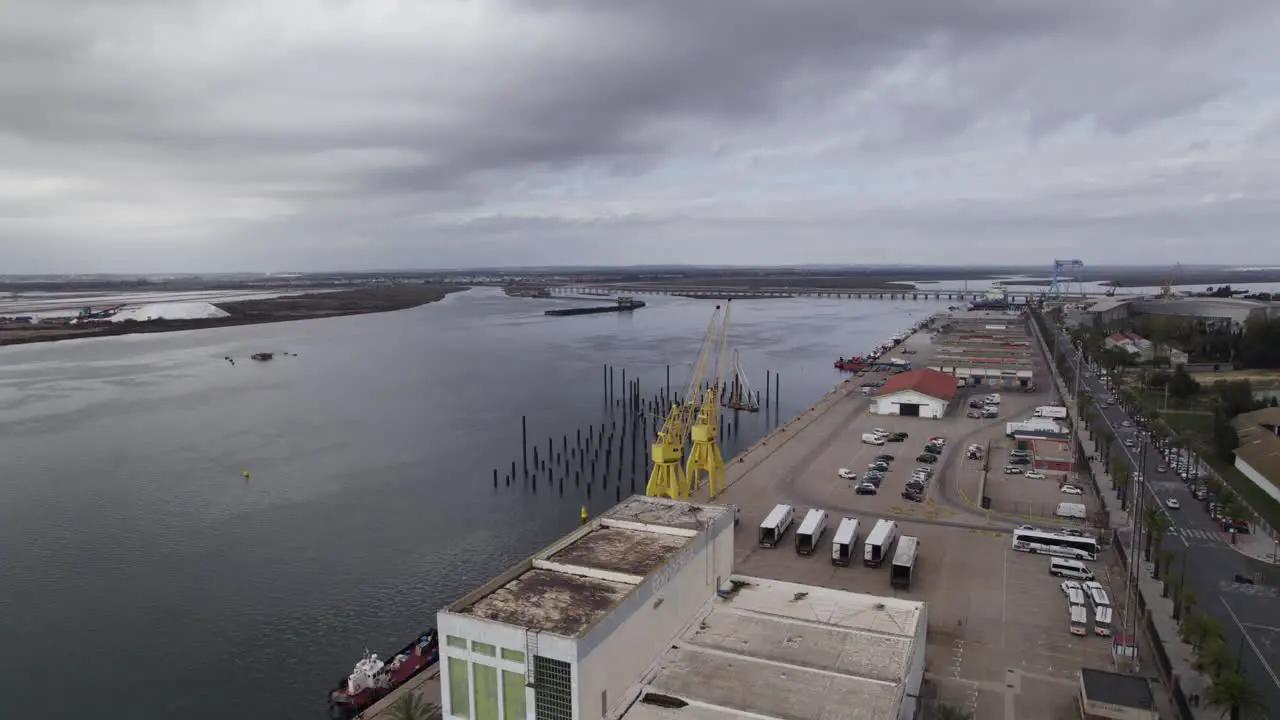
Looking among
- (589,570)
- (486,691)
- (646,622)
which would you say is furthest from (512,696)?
(589,570)

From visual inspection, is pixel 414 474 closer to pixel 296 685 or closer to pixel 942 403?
pixel 296 685

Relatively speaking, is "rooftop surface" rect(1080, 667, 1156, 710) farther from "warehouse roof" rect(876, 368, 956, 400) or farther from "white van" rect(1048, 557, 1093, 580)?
"warehouse roof" rect(876, 368, 956, 400)

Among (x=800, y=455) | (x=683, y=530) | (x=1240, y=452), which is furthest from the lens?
(x=800, y=455)

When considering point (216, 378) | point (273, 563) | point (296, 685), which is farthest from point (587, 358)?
point (296, 685)

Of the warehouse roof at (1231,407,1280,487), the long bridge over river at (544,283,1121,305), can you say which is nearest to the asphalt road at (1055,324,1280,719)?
the warehouse roof at (1231,407,1280,487)

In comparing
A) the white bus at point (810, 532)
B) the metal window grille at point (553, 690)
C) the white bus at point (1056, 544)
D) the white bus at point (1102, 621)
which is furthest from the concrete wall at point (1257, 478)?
the metal window grille at point (553, 690)

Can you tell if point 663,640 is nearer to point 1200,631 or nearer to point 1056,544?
point 1200,631

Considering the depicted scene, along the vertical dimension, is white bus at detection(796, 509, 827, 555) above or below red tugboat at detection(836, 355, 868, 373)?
above
